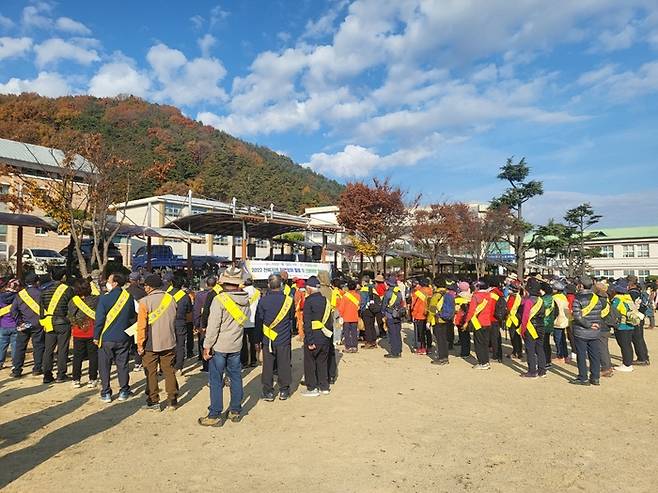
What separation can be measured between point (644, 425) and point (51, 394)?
7.96 meters

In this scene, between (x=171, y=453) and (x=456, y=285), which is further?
(x=456, y=285)

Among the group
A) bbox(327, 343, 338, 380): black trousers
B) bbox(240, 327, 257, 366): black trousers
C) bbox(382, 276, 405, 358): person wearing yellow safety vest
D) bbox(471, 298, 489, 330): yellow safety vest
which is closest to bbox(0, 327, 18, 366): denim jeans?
bbox(240, 327, 257, 366): black trousers

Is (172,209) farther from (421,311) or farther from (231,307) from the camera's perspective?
(231,307)

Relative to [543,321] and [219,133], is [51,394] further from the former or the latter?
[219,133]

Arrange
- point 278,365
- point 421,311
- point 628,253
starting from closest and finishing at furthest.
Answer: point 278,365, point 421,311, point 628,253

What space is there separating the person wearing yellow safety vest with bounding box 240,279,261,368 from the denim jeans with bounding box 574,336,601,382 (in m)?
5.47

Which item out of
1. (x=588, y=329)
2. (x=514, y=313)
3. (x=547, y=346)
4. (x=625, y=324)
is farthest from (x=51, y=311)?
(x=625, y=324)

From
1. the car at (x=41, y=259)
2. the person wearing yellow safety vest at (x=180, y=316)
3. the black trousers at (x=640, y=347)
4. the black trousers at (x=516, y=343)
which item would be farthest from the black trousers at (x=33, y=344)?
the car at (x=41, y=259)

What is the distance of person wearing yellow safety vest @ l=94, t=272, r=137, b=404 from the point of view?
20.0ft

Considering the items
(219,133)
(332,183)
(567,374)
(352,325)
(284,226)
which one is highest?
(219,133)

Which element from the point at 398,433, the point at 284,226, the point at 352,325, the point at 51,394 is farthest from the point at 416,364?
the point at 284,226

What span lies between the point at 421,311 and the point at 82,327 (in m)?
6.55

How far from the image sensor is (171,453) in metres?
4.53

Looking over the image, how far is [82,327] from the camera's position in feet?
22.3
